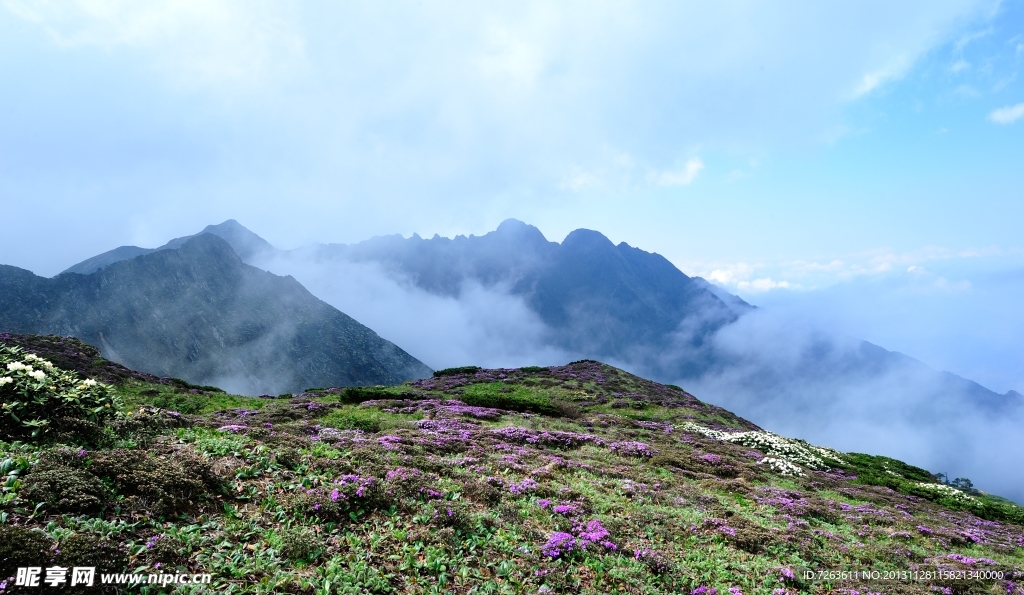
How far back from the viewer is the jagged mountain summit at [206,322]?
383ft

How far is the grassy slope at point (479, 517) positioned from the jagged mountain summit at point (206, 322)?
4988 inches

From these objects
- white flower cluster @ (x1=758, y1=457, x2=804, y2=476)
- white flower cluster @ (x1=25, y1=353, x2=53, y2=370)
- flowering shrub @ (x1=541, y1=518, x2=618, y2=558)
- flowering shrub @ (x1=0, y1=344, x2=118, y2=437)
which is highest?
white flower cluster @ (x1=25, y1=353, x2=53, y2=370)

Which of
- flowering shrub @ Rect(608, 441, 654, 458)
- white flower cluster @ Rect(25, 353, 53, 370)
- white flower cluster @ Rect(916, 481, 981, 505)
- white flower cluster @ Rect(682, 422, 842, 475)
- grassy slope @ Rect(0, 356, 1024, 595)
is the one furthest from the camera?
white flower cluster @ Rect(682, 422, 842, 475)

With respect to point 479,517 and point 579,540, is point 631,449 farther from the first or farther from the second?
point 479,517

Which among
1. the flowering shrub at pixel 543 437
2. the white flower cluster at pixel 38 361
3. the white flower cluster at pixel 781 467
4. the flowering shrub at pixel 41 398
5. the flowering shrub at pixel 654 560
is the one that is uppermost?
the white flower cluster at pixel 38 361

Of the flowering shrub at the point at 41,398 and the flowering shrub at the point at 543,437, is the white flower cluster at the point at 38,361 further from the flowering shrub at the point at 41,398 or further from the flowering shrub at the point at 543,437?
the flowering shrub at the point at 543,437

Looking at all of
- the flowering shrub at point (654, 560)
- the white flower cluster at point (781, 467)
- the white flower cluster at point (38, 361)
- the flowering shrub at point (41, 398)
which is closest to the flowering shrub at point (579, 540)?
the flowering shrub at point (654, 560)

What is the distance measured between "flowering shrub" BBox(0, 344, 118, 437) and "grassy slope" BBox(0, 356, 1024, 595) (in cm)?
80

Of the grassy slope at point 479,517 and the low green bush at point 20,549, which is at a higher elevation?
the low green bush at point 20,549

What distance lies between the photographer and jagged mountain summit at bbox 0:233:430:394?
11669 cm

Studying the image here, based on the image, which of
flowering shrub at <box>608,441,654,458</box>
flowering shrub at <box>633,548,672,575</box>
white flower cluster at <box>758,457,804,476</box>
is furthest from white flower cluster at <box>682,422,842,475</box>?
flowering shrub at <box>633,548,672,575</box>

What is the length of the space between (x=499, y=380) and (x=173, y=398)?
3015cm

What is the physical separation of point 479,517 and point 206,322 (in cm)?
16399

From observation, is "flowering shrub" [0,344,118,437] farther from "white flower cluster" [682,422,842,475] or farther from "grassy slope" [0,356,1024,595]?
"white flower cluster" [682,422,842,475]
